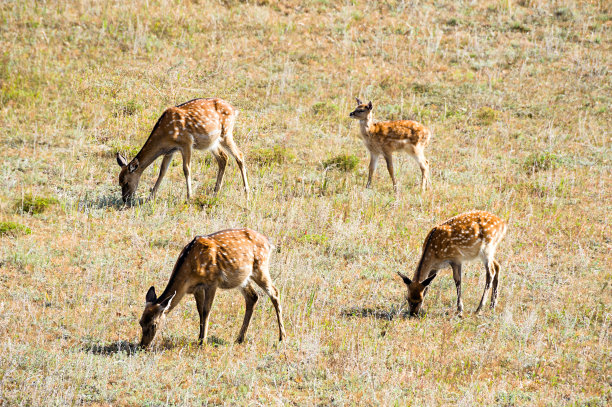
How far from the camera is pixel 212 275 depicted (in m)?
9.86

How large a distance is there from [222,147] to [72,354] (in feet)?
23.1

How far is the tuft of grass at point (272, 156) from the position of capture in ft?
55.5

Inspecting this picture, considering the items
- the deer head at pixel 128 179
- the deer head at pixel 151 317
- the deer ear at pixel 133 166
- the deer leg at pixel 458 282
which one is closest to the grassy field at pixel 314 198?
the deer leg at pixel 458 282

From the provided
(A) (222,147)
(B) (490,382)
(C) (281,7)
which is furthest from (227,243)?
(C) (281,7)

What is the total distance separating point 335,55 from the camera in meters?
22.8

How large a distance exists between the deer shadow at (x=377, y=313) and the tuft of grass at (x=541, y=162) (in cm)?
721

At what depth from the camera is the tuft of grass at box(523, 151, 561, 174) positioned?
17.3 metres

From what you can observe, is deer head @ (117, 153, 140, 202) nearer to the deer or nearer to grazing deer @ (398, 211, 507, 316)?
the deer

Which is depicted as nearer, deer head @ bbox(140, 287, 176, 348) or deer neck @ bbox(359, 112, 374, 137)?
deer head @ bbox(140, 287, 176, 348)

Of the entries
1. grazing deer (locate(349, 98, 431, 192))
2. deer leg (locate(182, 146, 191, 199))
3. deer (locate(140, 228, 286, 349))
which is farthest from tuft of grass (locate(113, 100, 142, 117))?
deer (locate(140, 228, 286, 349))

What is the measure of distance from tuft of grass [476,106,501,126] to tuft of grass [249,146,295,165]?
229 inches

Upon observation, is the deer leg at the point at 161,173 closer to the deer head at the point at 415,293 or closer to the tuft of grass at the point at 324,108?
the tuft of grass at the point at 324,108

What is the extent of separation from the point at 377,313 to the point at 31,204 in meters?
6.94

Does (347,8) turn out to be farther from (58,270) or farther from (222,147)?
(58,270)
